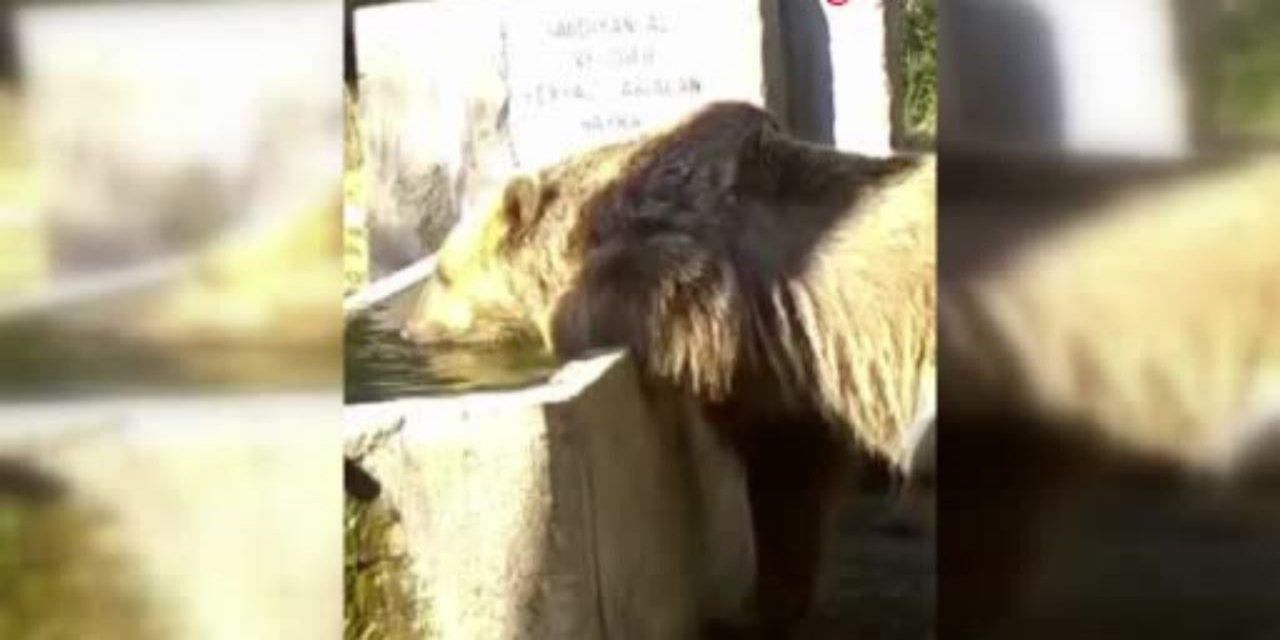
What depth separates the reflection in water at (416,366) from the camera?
4.50 ft

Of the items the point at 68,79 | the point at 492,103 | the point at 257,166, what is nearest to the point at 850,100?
the point at 492,103

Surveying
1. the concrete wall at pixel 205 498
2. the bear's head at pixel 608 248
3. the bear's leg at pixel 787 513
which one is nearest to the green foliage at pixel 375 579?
the concrete wall at pixel 205 498

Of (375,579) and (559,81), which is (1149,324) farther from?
(375,579)

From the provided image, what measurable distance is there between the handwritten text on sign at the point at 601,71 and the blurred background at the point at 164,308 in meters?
0.14

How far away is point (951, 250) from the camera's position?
130 cm

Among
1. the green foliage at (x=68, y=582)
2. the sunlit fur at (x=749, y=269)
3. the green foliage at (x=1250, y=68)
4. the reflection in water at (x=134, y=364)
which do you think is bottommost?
the green foliage at (x=68, y=582)

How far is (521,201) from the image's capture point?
4.57 feet

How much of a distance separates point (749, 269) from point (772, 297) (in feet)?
0.08

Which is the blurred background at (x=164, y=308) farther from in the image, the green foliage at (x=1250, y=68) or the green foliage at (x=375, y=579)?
the green foliage at (x=1250, y=68)

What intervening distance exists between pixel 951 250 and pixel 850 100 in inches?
4.6

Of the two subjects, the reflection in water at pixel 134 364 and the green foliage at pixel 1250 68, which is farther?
the reflection in water at pixel 134 364

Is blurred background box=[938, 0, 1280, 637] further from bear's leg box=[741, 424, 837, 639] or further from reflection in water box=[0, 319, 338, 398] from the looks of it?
reflection in water box=[0, 319, 338, 398]

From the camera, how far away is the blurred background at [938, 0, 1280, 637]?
1254 mm


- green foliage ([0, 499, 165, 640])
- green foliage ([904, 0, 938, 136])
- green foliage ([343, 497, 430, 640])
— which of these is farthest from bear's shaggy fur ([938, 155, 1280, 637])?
green foliage ([0, 499, 165, 640])
